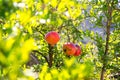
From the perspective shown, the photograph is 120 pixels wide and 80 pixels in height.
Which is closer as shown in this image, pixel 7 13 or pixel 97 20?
pixel 7 13

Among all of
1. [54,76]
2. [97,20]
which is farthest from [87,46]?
[54,76]

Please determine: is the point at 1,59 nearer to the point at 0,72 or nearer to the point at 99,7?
the point at 0,72

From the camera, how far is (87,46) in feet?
28.1

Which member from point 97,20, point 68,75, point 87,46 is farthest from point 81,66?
point 87,46

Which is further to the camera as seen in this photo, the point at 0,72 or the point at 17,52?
the point at 0,72

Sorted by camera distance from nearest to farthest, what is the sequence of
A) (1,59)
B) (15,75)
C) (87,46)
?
(1,59) → (15,75) → (87,46)

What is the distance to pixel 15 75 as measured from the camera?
3.22ft

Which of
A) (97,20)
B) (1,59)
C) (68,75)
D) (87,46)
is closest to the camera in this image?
(1,59)

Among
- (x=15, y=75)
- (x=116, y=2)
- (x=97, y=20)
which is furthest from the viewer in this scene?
(x=97, y=20)

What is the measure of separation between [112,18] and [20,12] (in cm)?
654

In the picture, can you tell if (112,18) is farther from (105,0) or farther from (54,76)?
(54,76)

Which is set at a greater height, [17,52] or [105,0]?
[105,0]

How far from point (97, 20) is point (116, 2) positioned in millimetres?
849

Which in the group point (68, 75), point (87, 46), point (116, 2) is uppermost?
point (116, 2)
